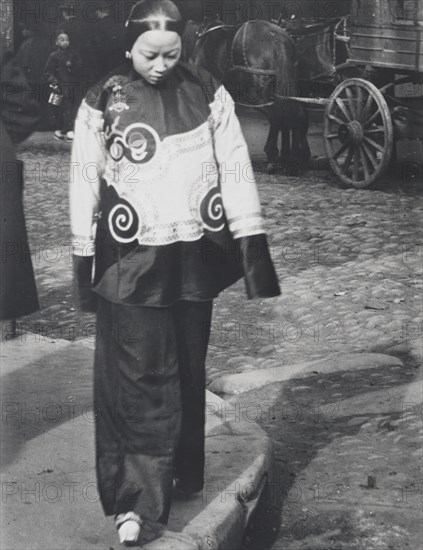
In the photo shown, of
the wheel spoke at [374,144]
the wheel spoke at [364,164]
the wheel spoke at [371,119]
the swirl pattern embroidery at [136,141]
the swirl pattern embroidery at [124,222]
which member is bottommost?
the wheel spoke at [364,164]

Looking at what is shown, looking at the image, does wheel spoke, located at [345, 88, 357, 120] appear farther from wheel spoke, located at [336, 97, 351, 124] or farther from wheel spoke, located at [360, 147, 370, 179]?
wheel spoke, located at [360, 147, 370, 179]

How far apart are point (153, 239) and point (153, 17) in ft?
2.13

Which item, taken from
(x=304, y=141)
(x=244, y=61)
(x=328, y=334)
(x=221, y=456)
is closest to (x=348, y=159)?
(x=304, y=141)

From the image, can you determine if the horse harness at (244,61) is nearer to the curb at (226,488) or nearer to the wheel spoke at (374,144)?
the wheel spoke at (374,144)

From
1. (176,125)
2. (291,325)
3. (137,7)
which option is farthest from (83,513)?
(291,325)

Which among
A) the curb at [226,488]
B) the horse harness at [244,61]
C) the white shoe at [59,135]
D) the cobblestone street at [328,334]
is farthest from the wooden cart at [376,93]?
the curb at [226,488]

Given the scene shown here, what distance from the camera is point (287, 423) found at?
5.38 metres

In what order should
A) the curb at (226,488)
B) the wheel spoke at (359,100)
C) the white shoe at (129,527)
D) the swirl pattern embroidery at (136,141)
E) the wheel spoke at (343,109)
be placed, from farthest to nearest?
the wheel spoke at (343,109) → the wheel spoke at (359,100) → the curb at (226,488) → the white shoe at (129,527) → the swirl pattern embroidery at (136,141)

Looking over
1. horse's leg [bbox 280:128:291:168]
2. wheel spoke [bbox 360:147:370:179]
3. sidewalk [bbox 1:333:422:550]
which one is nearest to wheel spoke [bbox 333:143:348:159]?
wheel spoke [bbox 360:147:370:179]

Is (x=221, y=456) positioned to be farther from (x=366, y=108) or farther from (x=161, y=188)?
(x=366, y=108)

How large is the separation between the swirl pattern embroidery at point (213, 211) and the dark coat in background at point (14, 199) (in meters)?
0.70

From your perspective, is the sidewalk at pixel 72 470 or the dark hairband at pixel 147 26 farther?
the sidewalk at pixel 72 470

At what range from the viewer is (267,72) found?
12.8 meters

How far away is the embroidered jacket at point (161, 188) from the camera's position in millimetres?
3352
